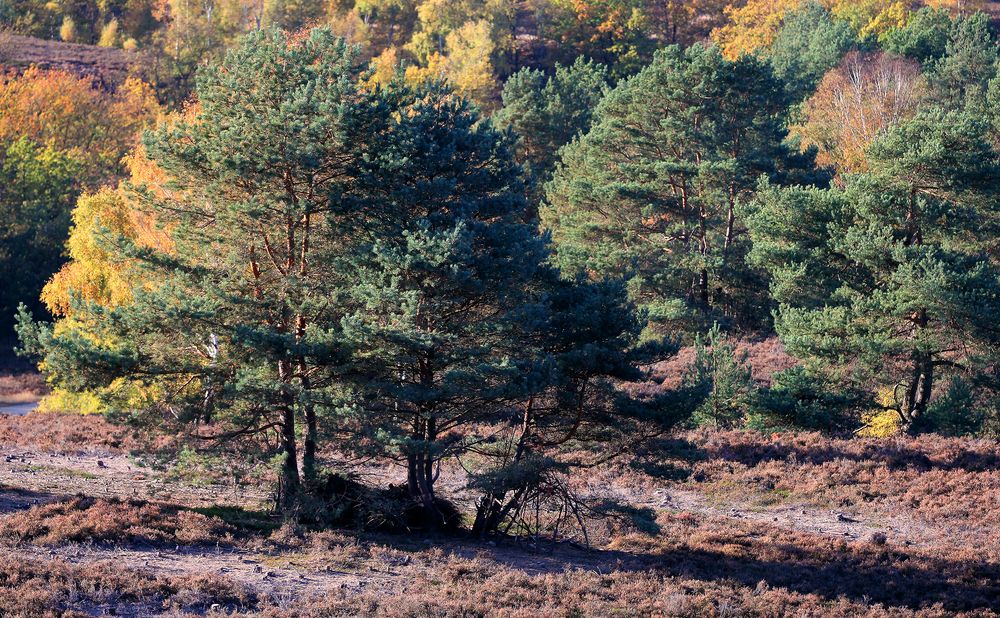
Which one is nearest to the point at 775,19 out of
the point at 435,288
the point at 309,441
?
the point at 435,288

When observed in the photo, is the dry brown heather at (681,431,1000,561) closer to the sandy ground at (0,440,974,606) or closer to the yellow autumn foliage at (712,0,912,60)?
the sandy ground at (0,440,974,606)

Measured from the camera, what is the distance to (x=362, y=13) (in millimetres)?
97000

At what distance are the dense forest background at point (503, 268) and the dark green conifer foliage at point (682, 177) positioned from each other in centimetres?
12

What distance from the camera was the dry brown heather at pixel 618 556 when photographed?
15641 millimetres

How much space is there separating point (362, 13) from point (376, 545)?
84769 millimetres

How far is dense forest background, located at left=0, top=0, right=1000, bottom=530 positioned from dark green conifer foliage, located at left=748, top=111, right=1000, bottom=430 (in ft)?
0.29

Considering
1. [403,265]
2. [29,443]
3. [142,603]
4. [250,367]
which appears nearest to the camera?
[142,603]

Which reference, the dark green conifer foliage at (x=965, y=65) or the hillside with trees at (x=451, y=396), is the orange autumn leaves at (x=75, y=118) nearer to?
the hillside with trees at (x=451, y=396)

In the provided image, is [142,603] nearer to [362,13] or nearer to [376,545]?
[376,545]

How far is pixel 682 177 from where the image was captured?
4159cm

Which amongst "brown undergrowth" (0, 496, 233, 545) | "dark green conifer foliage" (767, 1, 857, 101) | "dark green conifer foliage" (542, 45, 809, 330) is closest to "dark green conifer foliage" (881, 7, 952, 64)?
"dark green conifer foliage" (767, 1, 857, 101)

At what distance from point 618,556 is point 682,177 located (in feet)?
77.5

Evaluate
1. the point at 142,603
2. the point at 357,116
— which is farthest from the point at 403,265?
the point at 142,603

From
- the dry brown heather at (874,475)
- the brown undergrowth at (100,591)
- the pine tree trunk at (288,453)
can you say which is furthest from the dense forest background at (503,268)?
the brown undergrowth at (100,591)
